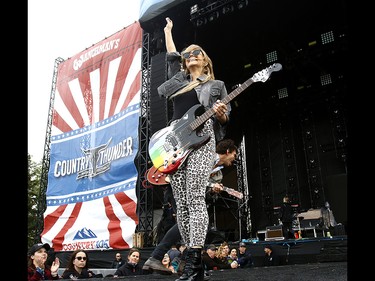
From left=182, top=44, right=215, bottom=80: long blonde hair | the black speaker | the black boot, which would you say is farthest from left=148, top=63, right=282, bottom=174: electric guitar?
the black speaker

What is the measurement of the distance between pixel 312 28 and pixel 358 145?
10.2 metres

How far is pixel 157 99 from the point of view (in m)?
9.04

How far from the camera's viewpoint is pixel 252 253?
7039 mm

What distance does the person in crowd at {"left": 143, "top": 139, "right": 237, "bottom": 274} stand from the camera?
2.19 meters

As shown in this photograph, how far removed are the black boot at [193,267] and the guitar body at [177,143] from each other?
46 centimetres

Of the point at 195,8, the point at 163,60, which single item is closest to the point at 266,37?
the point at 195,8

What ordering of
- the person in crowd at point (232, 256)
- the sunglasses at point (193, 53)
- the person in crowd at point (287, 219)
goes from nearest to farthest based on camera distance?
the sunglasses at point (193, 53) → the person in crowd at point (232, 256) → the person in crowd at point (287, 219)

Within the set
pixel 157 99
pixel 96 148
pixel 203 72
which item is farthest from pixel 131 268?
pixel 96 148

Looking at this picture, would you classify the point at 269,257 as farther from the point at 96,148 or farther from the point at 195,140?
the point at 96,148

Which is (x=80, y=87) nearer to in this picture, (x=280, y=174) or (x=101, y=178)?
(x=101, y=178)

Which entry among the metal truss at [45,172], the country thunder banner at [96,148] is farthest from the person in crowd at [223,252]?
the metal truss at [45,172]

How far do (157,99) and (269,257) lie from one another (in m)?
4.62

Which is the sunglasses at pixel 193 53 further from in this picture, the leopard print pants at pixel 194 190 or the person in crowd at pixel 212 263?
the person in crowd at pixel 212 263

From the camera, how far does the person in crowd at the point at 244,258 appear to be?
21.0 feet
